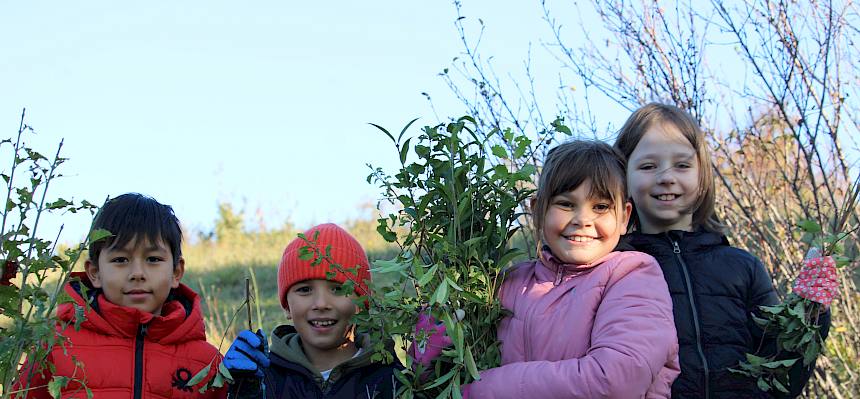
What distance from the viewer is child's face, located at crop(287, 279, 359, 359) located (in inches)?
118

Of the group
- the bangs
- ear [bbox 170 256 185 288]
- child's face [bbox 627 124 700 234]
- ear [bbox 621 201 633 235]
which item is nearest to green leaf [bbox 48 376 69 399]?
ear [bbox 170 256 185 288]

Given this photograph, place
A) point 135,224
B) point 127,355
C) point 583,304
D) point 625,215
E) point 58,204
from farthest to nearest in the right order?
point 135,224 → point 127,355 → point 625,215 → point 583,304 → point 58,204

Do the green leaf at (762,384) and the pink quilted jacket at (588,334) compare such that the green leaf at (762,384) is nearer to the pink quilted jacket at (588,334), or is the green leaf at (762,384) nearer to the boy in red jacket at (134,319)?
the pink quilted jacket at (588,334)

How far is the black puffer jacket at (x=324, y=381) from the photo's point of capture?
9.49 ft

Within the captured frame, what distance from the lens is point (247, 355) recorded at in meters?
2.67

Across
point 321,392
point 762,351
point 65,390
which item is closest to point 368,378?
point 321,392

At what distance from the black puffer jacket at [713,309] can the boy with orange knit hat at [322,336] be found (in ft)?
3.06

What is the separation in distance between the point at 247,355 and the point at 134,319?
0.47 metres

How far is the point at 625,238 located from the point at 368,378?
97 cm

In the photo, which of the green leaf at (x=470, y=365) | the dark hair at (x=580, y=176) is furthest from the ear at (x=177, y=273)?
the dark hair at (x=580, y=176)

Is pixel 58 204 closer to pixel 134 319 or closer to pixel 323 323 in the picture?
pixel 134 319

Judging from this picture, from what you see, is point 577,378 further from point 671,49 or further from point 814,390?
point 671,49

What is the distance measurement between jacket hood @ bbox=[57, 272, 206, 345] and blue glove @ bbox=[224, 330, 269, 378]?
0.37m

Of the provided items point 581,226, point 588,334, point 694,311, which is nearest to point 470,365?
point 588,334
